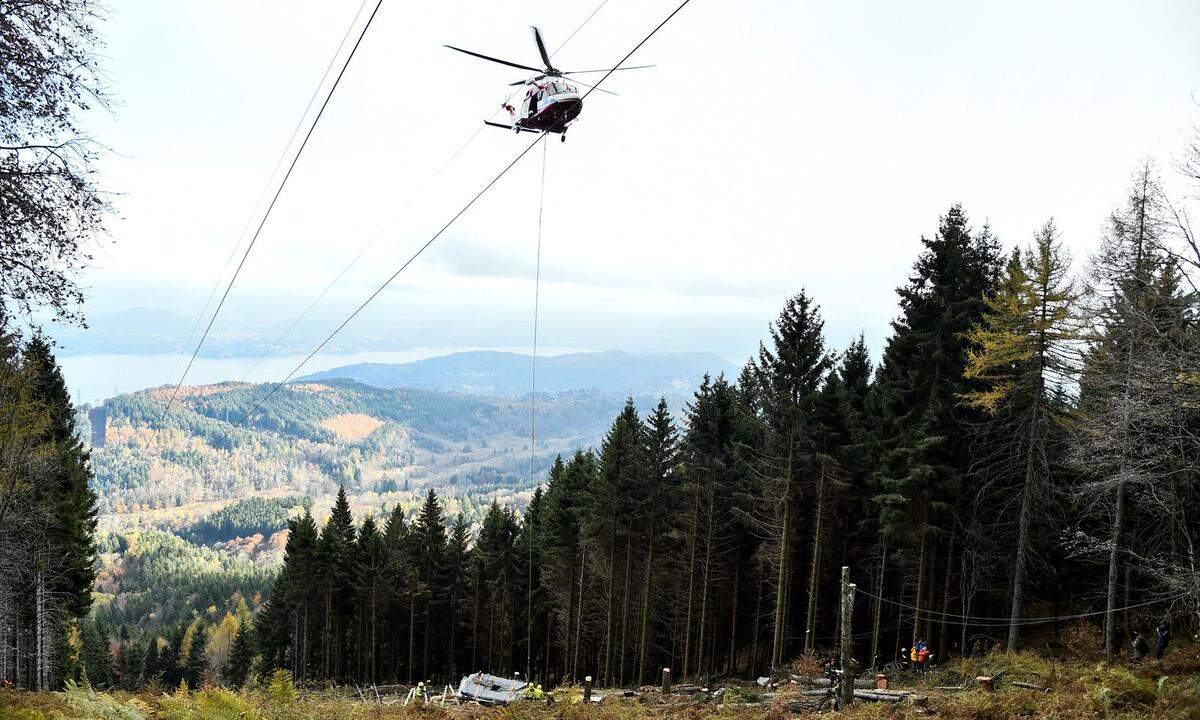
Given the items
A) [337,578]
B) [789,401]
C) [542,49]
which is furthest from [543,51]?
[337,578]

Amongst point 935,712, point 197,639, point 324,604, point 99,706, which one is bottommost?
point 197,639

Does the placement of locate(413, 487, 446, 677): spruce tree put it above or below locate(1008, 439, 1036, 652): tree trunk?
below

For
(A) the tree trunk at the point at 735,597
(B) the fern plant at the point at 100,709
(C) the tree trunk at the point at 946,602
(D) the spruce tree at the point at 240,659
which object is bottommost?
(D) the spruce tree at the point at 240,659

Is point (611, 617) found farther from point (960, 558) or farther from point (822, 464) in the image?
point (960, 558)

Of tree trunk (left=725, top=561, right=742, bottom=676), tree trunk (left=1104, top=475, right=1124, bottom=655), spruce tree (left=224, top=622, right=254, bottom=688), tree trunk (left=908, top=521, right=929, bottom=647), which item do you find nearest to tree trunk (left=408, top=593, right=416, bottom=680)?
tree trunk (left=725, top=561, right=742, bottom=676)

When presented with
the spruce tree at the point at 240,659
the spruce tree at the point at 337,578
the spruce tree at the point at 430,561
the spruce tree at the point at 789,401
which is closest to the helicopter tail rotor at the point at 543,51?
the spruce tree at the point at 789,401

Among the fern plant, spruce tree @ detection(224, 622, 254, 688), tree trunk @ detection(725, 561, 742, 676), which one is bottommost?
spruce tree @ detection(224, 622, 254, 688)

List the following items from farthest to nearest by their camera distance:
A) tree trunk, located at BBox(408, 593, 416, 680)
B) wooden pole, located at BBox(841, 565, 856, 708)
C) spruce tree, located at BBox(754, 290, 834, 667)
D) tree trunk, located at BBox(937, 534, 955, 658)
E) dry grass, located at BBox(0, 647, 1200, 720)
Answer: tree trunk, located at BBox(408, 593, 416, 680) < tree trunk, located at BBox(937, 534, 955, 658) < spruce tree, located at BBox(754, 290, 834, 667) < wooden pole, located at BBox(841, 565, 856, 708) < dry grass, located at BBox(0, 647, 1200, 720)

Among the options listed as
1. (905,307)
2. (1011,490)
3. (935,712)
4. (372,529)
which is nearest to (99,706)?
(935,712)

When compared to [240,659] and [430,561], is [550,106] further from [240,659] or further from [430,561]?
[240,659]

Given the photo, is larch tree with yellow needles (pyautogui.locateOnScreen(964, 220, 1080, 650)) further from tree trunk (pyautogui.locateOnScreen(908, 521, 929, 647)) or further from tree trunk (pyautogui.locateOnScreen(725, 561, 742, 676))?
tree trunk (pyautogui.locateOnScreen(725, 561, 742, 676))

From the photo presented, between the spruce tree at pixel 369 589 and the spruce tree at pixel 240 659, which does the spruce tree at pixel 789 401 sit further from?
the spruce tree at pixel 240 659

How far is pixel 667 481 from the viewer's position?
24500mm

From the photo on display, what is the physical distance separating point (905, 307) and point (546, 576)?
2038cm
